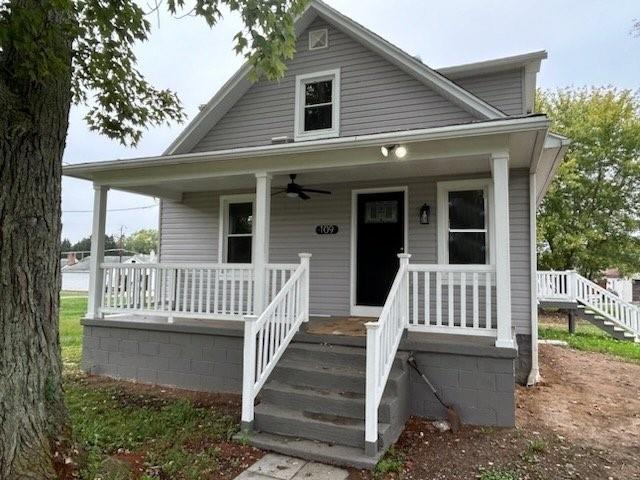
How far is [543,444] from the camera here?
395 centimetres

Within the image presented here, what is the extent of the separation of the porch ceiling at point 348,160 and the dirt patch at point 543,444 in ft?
9.81

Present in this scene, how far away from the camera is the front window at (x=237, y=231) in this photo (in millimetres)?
8039

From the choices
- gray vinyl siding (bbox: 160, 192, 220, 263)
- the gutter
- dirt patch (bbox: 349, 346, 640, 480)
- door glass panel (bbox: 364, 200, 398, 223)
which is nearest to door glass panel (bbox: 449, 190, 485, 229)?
door glass panel (bbox: 364, 200, 398, 223)

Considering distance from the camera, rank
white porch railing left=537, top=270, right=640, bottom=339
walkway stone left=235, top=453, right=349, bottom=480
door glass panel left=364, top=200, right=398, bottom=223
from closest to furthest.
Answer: walkway stone left=235, top=453, right=349, bottom=480, door glass panel left=364, top=200, right=398, bottom=223, white porch railing left=537, top=270, right=640, bottom=339

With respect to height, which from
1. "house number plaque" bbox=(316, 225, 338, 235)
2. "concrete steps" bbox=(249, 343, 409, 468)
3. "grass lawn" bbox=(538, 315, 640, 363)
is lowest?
"grass lawn" bbox=(538, 315, 640, 363)

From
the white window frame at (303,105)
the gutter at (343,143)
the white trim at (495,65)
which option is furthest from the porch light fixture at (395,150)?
the white trim at (495,65)

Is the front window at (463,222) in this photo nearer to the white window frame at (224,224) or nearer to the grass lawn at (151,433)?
the white window frame at (224,224)

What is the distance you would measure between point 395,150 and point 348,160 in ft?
2.08

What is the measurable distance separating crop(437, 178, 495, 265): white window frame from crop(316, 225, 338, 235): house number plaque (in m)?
1.72

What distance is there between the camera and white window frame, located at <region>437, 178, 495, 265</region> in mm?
6293

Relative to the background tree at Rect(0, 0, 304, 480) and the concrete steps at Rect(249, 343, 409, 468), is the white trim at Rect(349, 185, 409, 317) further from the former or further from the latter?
the background tree at Rect(0, 0, 304, 480)

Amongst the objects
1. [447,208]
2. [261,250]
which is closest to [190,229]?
[261,250]

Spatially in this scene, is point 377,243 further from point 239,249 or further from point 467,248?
point 239,249

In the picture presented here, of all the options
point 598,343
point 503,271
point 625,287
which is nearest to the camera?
point 503,271
